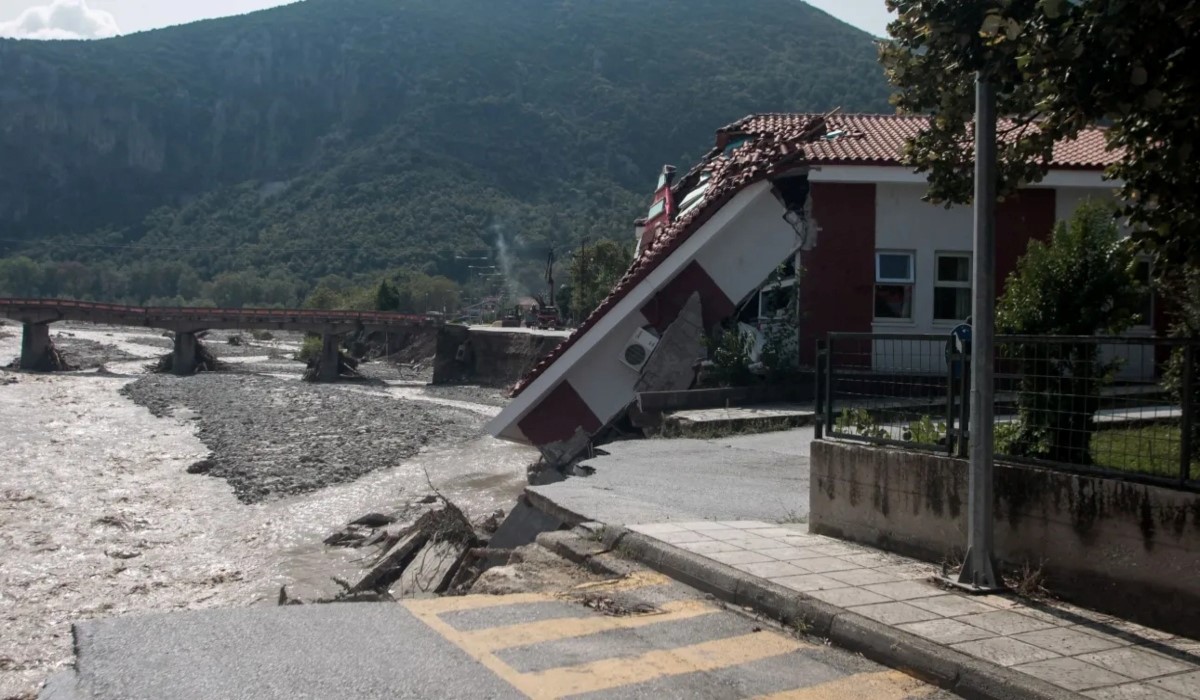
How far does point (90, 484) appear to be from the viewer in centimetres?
2191

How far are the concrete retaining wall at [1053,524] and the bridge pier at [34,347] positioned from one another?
180 feet

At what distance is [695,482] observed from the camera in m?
12.1

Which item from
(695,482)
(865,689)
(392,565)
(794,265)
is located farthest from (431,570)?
(794,265)

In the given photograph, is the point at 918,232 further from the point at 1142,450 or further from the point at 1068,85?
the point at 1068,85

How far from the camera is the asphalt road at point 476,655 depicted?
17.7 ft

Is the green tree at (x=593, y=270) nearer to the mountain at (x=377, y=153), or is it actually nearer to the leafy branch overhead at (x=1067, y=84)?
→ the leafy branch overhead at (x=1067, y=84)

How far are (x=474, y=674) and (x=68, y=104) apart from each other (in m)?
207

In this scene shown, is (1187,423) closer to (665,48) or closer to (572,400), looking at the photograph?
(572,400)

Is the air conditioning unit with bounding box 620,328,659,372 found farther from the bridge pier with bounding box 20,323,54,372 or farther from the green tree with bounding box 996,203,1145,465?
the bridge pier with bounding box 20,323,54,372

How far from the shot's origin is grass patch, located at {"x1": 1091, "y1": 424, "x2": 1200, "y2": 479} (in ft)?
19.7

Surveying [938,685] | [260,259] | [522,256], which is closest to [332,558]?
[938,685]

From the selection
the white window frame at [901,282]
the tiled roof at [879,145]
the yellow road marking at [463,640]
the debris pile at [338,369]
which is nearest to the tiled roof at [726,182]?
the tiled roof at [879,145]

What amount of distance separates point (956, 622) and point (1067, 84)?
2.98 metres

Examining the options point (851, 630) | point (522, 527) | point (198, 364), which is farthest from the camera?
point (198, 364)
